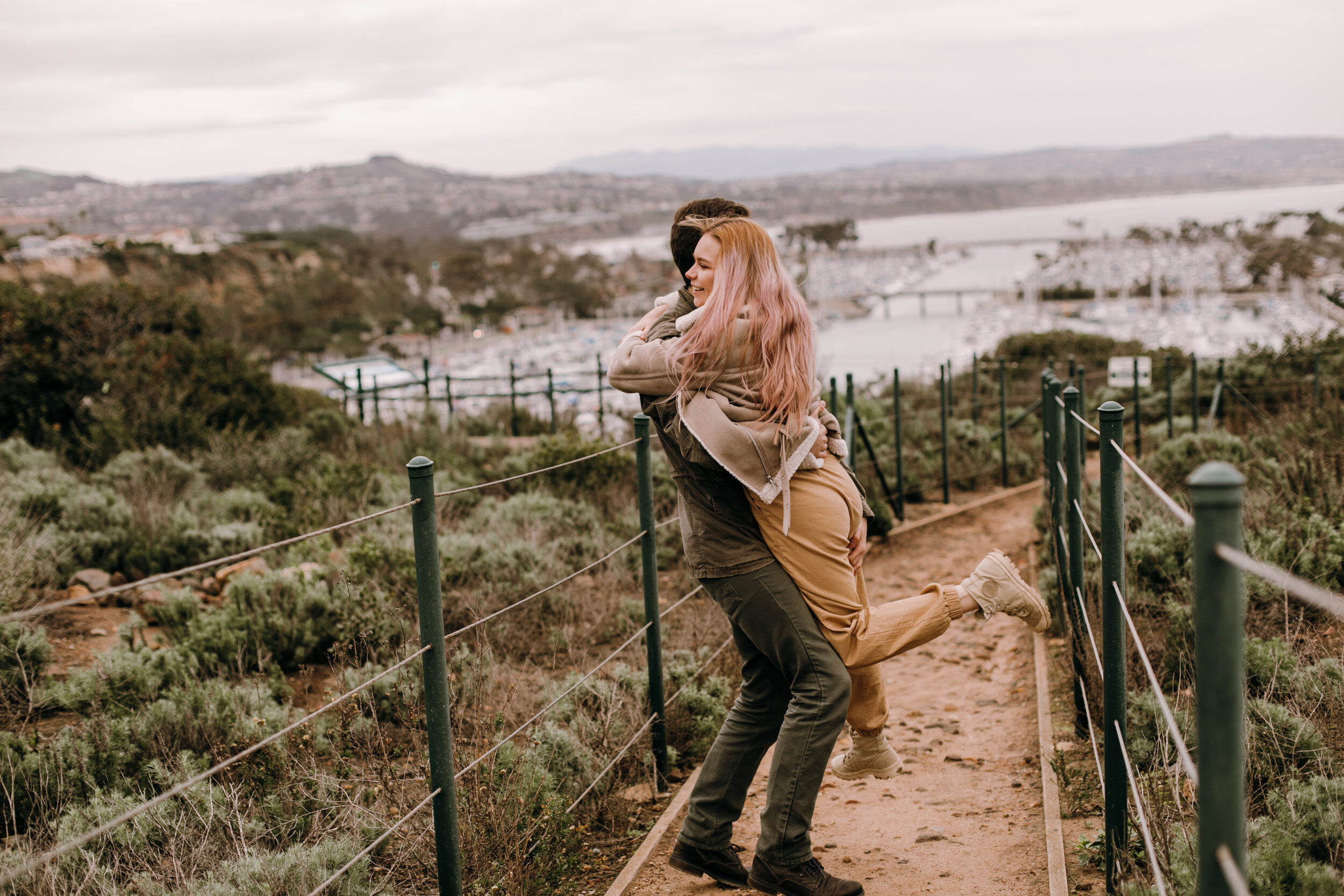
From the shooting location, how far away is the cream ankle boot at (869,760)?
2.96 m

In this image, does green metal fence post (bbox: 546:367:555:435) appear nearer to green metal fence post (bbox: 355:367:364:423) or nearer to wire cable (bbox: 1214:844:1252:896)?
green metal fence post (bbox: 355:367:364:423)

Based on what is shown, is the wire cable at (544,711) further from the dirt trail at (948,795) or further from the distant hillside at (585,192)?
the distant hillside at (585,192)

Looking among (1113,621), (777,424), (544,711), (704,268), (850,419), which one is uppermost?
(704,268)

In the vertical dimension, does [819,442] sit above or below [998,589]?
above

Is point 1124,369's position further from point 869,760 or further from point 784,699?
point 784,699

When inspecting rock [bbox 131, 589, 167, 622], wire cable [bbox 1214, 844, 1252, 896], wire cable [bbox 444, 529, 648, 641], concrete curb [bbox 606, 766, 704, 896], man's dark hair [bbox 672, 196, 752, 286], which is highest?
man's dark hair [bbox 672, 196, 752, 286]

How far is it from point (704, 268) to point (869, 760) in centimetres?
150

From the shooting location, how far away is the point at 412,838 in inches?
119

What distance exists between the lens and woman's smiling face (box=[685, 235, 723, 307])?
8.66 ft

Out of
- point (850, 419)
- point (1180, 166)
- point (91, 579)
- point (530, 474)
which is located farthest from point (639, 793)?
point (1180, 166)

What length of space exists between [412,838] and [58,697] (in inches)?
94.0

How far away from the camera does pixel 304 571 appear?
6273mm

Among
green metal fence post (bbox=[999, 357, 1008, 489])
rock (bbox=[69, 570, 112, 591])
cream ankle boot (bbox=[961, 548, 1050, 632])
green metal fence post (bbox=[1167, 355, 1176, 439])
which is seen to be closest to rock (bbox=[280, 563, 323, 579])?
rock (bbox=[69, 570, 112, 591])

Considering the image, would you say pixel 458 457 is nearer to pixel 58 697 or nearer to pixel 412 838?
pixel 58 697
